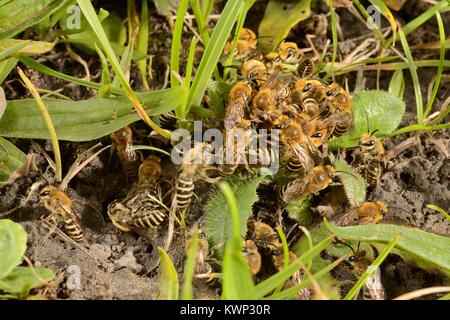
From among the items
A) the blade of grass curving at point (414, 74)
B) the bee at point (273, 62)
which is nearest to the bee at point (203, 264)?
the bee at point (273, 62)

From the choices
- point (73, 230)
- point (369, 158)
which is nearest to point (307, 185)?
point (369, 158)

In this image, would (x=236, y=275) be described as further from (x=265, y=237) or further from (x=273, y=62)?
(x=273, y=62)

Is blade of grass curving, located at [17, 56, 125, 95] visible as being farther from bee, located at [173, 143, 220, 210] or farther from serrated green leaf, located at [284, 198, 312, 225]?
serrated green leaf, located at [284, 198, 312, 225]

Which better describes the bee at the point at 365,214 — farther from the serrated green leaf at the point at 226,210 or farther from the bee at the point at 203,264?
the bee at the point at 203,264

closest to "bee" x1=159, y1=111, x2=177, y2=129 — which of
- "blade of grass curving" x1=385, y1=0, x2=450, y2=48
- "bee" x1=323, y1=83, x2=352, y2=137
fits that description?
"bee" x1=323, y1=83, x2=352, y2=137
